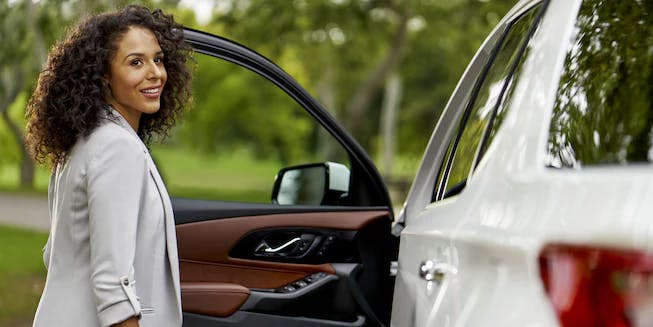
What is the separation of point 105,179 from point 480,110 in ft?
3.58

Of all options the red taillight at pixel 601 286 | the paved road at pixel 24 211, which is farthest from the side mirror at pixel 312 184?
the paved road at pixel 24 211

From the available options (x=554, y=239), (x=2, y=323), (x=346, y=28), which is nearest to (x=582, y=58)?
(x=554, y=239)

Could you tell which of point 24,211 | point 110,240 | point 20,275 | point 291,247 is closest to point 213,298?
point 291,247

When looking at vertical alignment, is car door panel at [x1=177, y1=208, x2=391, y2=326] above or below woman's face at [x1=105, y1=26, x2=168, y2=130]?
below

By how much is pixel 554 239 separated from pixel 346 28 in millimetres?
24388

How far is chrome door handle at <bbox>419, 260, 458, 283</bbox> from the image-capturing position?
2274 mm

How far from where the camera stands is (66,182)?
2.79 metres

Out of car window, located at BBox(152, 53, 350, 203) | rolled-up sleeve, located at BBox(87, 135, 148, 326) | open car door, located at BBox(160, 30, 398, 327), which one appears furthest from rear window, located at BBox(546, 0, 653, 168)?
car window, located at BBox(152, 53, 350, 203)

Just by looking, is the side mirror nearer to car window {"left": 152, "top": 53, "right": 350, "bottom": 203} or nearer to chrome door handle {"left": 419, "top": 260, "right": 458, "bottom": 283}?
chrome door handle {"left": 419, "top": 260, "right": 458, "bottom": 283}

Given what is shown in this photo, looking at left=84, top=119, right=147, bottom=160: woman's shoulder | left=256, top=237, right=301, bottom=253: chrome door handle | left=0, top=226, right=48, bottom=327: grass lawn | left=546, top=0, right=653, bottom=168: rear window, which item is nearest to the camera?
left=546, top=0, right=653, bottom=168: rear window

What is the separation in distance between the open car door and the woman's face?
59 cm

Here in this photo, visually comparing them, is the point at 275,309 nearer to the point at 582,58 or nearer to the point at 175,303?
the point at 175,303

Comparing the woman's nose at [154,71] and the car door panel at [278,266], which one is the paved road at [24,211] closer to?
the car door panel at [278,266]

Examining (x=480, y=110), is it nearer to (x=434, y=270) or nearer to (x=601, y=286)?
(x=434, y=270)
